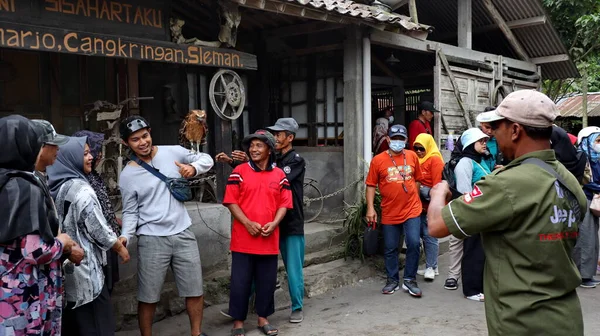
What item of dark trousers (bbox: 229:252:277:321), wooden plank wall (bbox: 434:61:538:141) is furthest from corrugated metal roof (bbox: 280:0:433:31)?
dark trousers (bbox: 229:252:277:321)

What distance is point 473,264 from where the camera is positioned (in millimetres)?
5414

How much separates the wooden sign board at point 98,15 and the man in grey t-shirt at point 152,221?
1246 millimetres

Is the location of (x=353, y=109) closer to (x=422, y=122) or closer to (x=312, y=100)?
(x=312, y=100)

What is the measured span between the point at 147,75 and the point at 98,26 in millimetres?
2298

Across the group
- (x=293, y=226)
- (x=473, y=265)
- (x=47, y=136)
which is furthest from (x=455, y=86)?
(x=47, y=136)

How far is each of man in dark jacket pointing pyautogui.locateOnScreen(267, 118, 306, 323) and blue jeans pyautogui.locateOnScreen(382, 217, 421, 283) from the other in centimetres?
128

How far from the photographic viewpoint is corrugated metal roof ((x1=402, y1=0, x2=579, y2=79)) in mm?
9938

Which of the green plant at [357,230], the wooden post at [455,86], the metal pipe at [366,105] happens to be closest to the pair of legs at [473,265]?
the green plant at [357,230]

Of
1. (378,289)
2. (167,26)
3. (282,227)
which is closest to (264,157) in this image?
(282,227)

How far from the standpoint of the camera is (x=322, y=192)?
8.06m

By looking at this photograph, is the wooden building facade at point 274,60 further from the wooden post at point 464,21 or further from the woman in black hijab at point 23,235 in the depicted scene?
the woman in black hijab at point 23,235

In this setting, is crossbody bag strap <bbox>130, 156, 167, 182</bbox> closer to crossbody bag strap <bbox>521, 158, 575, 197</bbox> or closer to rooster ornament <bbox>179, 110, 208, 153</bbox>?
rooster ornament <bbox>179, 110, 208, 153</bbox>

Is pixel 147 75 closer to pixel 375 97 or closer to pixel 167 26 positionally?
pixel 167 26

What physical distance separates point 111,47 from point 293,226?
7.52ft
